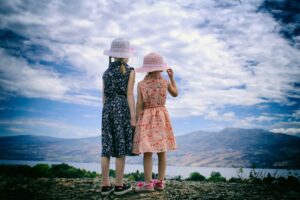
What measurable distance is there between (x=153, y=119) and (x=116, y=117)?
762mm

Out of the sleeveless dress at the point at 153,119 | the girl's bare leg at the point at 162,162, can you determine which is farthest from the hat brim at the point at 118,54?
the girl's bare leg at the point at 162,162

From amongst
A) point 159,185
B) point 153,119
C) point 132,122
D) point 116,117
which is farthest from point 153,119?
point 159,185

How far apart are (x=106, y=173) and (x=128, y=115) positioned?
3.93 feet

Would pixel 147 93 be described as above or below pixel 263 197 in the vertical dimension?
above

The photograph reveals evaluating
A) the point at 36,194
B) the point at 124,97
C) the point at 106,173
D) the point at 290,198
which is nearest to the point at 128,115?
the point at 124,97

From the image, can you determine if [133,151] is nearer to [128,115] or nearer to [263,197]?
[128,115]

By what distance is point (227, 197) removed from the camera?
5.86 meters

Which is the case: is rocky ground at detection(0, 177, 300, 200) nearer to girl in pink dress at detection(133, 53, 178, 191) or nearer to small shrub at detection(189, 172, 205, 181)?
girl in pink dress at detection(133, 53, 178, 191)

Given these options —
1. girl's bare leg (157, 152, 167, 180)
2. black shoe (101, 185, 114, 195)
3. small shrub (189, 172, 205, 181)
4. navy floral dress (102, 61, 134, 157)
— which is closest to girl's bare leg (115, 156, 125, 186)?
navy floral dress (102, 61, 134, 157)

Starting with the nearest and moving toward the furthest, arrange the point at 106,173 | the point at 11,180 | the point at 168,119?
the point at 106,173 → the point at 168,119 → the point at 11,180

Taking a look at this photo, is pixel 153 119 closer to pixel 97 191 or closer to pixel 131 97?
pixel 131 97

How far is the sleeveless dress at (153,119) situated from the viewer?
5984 mm

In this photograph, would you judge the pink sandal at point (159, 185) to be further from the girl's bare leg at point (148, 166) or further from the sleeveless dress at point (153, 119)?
the sleeveless dress at point (153, 119)

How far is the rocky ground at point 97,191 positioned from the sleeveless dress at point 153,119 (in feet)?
3.13
